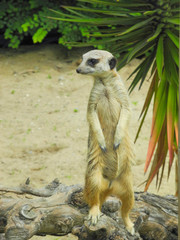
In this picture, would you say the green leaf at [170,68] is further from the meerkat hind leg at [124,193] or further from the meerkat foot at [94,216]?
the meerkat foot at [94,216]

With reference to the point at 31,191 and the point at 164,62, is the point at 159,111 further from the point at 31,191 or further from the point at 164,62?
the point at 31,191

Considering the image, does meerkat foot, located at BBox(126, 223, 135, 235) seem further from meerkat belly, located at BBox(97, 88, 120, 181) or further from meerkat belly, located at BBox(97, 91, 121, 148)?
meerkat belly, located at BBox(97, 91, 121, 148)

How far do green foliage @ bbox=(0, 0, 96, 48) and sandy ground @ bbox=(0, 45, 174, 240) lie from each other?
41cm

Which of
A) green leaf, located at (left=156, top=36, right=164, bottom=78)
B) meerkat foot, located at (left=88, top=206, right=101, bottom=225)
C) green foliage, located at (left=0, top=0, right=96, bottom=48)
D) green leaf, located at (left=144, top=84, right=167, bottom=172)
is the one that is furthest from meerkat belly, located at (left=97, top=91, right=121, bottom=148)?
green foliage, located at (left=0, top=0, right=96, bottom=48)

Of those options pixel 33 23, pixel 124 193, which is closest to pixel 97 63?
pixel 124 193

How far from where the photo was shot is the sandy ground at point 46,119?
181 inches

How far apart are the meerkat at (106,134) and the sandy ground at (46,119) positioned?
133 centimetres

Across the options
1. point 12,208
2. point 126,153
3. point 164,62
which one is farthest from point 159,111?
point 12,208

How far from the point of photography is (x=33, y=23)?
5824mm

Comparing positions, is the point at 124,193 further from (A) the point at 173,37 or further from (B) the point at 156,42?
(B) the point at 156,42

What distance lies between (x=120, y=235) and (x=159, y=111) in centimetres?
120

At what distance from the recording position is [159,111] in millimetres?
3381

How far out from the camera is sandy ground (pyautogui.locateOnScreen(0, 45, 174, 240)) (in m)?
4.60

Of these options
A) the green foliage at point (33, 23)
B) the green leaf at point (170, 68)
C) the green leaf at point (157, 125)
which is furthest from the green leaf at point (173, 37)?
the green foliage at point (33, 23)
